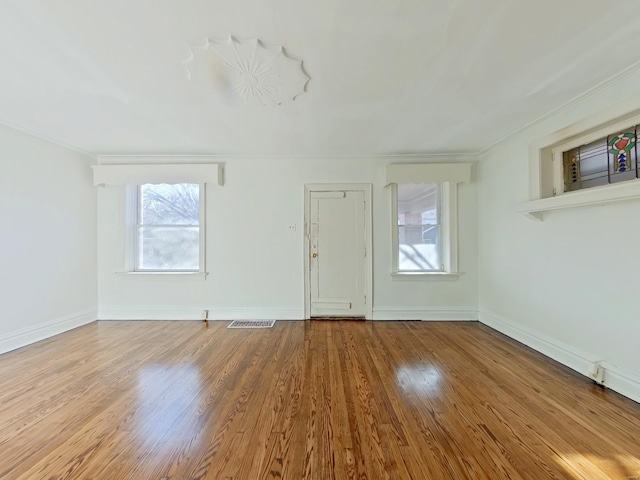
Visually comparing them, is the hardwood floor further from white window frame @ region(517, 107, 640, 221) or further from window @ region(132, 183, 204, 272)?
white window frame @ region(517, 107, 640, 221)

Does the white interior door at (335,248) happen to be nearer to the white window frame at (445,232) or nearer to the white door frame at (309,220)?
the white door frame at (309,220)

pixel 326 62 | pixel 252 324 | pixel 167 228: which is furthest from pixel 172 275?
pixel 326 62

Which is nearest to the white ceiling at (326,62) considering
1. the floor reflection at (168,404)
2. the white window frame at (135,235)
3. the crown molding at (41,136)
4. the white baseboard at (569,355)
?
the crown molding at (41,136)

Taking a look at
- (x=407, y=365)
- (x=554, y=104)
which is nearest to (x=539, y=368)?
(x=407, y=365)

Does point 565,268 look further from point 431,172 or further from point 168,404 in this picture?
point 168,404

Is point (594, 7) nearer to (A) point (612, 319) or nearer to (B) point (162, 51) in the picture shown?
(A) point (612, 319)

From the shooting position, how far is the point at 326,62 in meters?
1.76

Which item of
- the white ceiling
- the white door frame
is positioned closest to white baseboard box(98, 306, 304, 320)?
the white door frame

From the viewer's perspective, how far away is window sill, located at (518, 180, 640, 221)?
1793mm

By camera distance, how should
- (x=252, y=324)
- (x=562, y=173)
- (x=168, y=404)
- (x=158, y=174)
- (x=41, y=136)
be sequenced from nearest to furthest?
(x=168, y=404) < (x=562, y=173) < (x=41, y=136) < (x=252, y=324) < (x=158, y=174)

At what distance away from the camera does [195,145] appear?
3311mm

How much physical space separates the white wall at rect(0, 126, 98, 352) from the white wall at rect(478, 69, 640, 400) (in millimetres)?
5264

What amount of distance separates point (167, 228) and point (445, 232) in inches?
156

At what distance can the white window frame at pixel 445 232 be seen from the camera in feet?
12.2
